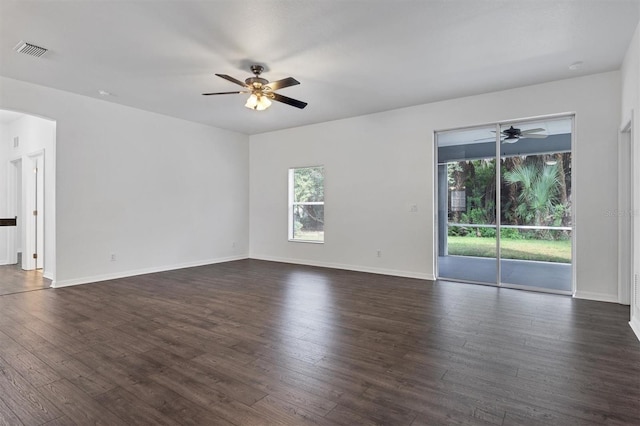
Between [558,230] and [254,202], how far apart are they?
588 cm

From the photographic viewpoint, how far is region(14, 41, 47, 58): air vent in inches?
137

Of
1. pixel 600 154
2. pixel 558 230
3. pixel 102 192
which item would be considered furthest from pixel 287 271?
pixel 600 154

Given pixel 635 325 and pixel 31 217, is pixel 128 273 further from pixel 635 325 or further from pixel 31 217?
pixel 635 325

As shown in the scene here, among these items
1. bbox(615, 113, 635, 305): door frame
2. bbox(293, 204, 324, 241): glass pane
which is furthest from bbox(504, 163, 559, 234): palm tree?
bbox(293, 204, 324, 241): glass pane

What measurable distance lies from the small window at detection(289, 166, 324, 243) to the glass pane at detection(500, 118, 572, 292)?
3.35 meters

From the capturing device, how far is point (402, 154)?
5.82 m

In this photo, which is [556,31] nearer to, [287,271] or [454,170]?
[454,170]

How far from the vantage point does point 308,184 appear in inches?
281

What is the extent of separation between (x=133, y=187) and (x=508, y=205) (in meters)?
6.13

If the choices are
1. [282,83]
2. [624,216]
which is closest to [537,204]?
[624,216]

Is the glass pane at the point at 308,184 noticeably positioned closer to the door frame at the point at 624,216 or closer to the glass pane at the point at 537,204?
the glass pane at the point at 537,204

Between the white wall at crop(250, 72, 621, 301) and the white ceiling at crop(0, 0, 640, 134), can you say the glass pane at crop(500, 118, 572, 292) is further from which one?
the white ceiling at crop(0, 0, 640, 134)

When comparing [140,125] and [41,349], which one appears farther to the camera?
[140,125]

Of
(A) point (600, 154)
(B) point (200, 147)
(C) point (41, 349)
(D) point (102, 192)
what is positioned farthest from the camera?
(B) point (200, 147)
